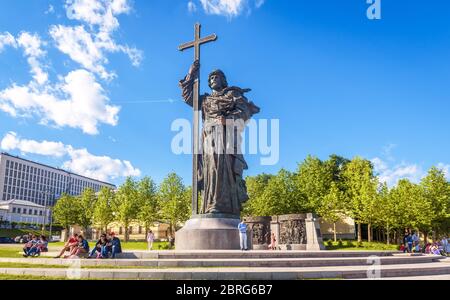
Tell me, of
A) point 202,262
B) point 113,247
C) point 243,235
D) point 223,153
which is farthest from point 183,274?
point 223,153

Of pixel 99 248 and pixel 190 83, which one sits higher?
pixel 190 83

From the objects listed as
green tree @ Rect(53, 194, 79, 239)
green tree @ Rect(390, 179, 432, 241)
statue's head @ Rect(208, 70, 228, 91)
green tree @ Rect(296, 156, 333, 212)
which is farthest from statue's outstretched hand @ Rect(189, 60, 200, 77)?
green tree @ Rect(53, 194, 79, 239)

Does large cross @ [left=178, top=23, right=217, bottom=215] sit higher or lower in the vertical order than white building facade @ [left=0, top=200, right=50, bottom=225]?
higher

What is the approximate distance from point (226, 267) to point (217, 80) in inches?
384

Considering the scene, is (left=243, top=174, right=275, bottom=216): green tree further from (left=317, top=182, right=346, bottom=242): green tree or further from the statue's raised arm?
the statue's raised arm

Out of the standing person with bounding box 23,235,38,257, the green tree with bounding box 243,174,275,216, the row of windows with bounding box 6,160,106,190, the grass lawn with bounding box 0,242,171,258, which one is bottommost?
the grass lawn with bounding box 0,242,171,258

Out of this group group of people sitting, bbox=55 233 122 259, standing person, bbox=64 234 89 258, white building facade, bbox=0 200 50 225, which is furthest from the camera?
white building facade, bbox=0 200 50 225

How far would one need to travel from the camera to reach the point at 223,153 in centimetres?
1803

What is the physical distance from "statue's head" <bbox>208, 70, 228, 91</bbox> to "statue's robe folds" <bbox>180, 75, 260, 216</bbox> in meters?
0.42

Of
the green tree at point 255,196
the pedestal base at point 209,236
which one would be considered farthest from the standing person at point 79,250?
the green tree at point 255,196

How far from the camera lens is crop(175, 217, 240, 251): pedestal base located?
16.1 meters

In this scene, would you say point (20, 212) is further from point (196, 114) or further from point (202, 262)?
point (202, 262)

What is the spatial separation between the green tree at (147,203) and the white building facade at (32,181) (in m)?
52.3
